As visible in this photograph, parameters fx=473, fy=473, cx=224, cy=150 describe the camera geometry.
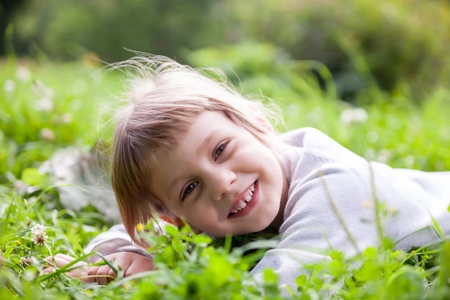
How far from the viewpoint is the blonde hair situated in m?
1.57

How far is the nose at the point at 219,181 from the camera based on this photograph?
1.48 meters

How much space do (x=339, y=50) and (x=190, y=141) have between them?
22.6 ft

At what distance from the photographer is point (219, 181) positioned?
148cm

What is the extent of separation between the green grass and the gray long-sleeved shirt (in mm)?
80

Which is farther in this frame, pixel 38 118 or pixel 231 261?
pixel 38 118

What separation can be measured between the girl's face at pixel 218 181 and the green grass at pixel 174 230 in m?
0.13

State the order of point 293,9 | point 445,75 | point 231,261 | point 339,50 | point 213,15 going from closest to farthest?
point 231,261
point 445,75
point 339,50
point 293,9
point 213,15

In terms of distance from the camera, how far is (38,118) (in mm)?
3270

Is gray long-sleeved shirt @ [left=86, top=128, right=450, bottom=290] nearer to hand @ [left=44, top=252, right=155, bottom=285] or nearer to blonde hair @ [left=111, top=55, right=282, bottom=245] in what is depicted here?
hand @ [left=44, top=252, right=155, bottom=285]

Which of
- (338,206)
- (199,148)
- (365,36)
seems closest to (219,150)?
(199,148)

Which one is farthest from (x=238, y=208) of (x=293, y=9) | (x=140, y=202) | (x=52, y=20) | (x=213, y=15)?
(x=52, y=20)

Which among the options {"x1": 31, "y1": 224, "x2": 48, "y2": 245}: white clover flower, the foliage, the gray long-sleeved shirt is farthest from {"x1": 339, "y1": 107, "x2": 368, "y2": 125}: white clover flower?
the foliage

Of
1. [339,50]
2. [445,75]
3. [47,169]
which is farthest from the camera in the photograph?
[339,50]

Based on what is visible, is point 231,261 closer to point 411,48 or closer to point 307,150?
point 307,150
